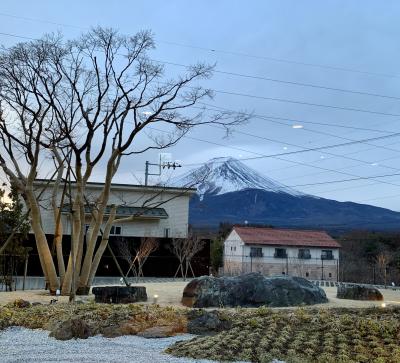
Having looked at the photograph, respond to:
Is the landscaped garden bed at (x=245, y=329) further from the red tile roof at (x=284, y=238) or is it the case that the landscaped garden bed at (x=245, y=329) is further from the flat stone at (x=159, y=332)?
the red tile roof at (x=284, y=238)

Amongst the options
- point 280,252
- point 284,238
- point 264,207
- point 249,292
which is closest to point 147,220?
point 280,252

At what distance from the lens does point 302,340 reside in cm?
684

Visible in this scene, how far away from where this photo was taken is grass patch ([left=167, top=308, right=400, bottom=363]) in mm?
6039

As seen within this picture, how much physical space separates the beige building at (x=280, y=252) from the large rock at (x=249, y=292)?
21547mm

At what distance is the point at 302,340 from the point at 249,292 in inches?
198

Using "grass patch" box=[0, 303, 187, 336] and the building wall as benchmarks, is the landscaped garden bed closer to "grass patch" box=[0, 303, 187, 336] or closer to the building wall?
"grass patch" box=[0, 303, 187, 336]

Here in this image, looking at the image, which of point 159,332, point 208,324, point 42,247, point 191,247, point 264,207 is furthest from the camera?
point 264,207

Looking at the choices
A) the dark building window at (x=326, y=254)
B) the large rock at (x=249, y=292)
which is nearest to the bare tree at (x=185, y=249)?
the dark building window at (x=326, y=254)

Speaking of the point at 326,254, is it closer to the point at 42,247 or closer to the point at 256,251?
the point at 256,251

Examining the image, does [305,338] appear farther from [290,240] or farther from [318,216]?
[318,216]

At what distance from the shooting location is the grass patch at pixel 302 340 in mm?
6039

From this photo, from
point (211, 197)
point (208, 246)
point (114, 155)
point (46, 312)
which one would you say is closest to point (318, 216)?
point (211, 197)

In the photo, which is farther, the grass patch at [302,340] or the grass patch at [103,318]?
the grass patch at [103,318]

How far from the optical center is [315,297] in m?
12.4
